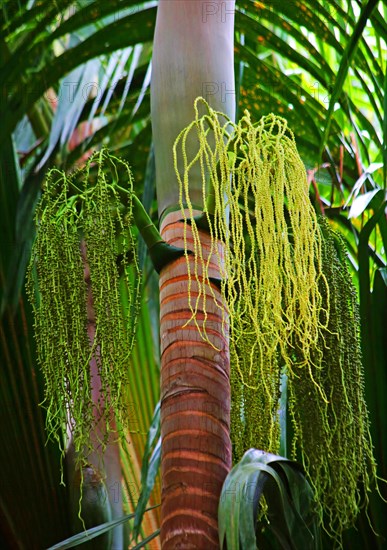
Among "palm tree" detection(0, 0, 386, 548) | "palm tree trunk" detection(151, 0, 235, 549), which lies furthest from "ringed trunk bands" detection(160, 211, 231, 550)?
"palm tree" detection(0, 0, 386, 548)

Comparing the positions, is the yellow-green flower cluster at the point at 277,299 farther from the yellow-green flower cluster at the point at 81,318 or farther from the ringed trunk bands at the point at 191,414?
the yellow-green flower cluster at the point at 81,318

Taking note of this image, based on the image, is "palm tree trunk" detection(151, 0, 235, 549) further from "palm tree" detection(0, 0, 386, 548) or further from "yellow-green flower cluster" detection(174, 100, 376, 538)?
"palm tree" detection(0, 0, 386, 548)

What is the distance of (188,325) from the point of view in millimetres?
1280

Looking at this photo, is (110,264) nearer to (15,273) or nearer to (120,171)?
(15,273)

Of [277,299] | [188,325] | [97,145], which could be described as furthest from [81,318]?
[97,145]

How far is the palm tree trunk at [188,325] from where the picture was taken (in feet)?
3.93

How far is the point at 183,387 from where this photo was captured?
1.25m

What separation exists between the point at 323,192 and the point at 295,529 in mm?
1865

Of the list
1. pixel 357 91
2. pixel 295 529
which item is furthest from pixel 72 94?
pixel 357 91

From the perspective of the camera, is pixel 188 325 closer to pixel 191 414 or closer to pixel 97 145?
pixel 191 414

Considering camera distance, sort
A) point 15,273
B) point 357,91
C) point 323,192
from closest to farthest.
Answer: point 15,273 < point 323,192 < point 357,91

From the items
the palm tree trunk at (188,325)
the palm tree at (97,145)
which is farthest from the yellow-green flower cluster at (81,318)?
the palm tree at (97,145)

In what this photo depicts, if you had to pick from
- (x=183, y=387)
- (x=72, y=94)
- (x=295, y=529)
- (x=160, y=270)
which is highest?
(x=72, y=94)

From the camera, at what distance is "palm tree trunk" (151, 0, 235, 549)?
3.93 ft
